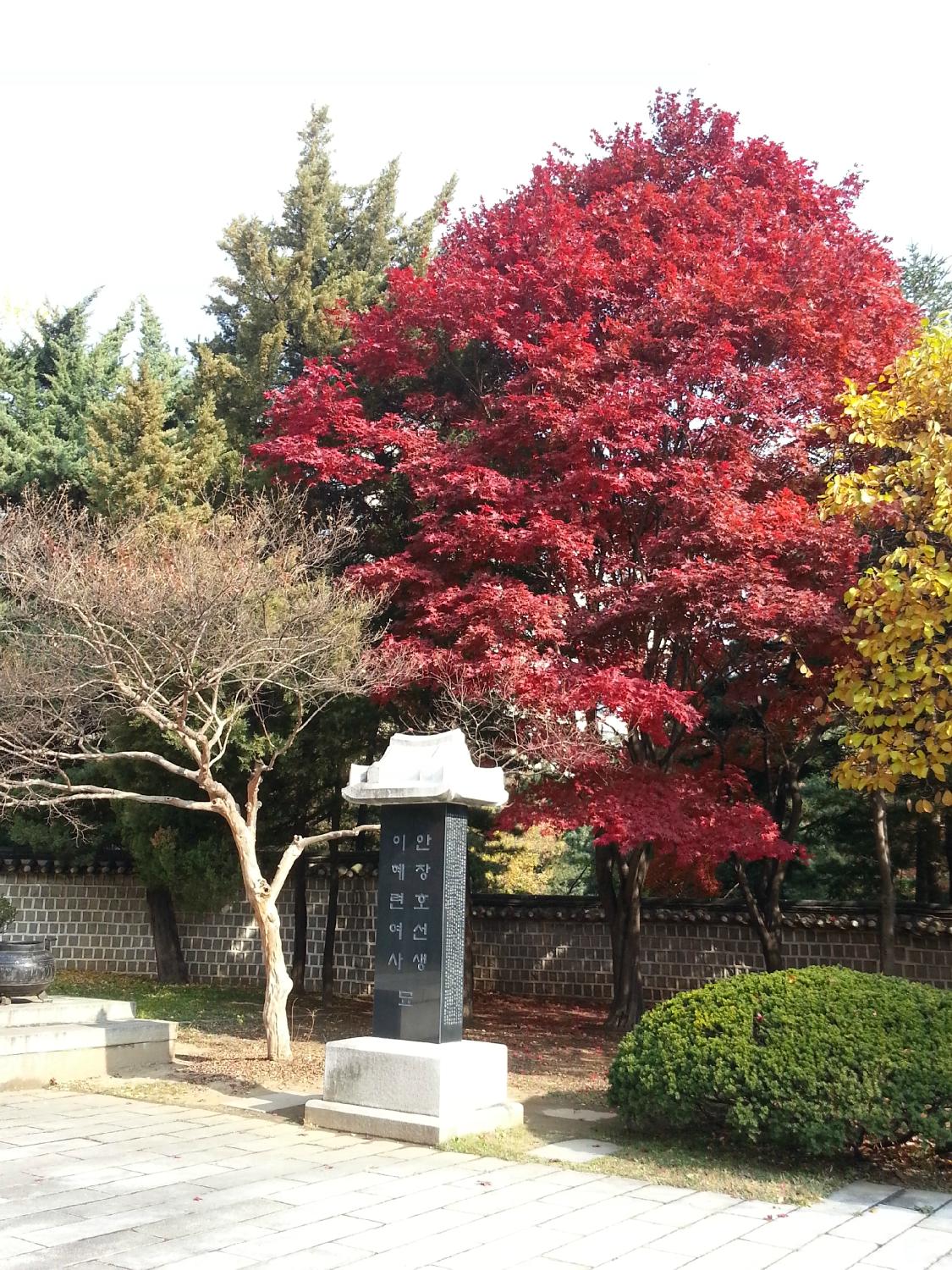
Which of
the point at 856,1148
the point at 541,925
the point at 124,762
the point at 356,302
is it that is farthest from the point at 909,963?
the point at 356,302

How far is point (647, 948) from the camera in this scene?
51.2ft

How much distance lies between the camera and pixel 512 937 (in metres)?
17.0

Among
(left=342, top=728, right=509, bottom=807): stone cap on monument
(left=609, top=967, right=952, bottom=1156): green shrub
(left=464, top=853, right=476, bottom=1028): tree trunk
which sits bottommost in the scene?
(left=464, top=853, right=476, bottom=1028): tree trunk

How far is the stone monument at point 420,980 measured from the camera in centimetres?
725

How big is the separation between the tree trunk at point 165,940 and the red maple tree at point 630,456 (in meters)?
8.08

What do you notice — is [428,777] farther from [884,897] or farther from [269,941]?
[884,897]

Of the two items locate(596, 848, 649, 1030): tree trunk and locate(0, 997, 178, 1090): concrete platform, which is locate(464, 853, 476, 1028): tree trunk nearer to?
locate(596, 848, 649, 1030): tree trunk

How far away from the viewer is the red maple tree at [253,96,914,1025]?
994 cm

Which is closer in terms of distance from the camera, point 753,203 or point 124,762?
point 753,203

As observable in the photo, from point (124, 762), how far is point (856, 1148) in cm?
1059

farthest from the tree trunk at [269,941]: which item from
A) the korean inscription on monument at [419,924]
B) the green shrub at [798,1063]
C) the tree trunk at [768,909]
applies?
the tree trunk at [768,909]

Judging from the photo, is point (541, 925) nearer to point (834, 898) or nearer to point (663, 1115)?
point (834, 898)

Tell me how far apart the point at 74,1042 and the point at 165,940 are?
864cm

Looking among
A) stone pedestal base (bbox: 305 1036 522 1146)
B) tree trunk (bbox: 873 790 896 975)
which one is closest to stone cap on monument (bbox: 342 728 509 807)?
stone pedestal base (bbox: 305 1036 522 1146)
